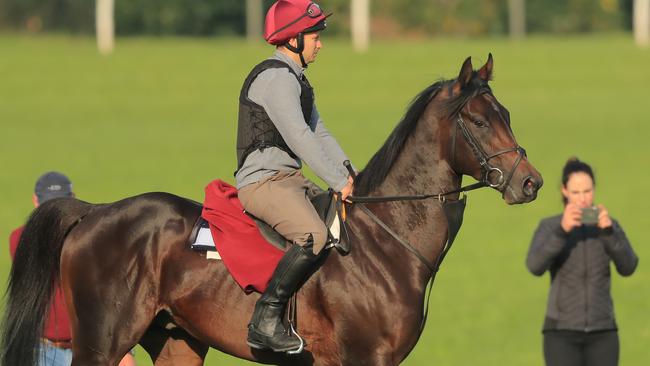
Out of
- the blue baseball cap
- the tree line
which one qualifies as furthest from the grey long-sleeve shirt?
the tree line

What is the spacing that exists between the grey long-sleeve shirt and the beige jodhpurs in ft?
0.19

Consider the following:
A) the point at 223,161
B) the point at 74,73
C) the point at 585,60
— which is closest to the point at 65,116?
the point at 74,73

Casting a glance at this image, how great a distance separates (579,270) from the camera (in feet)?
27.0

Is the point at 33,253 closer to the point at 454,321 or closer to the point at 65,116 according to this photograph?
the point at 454,321

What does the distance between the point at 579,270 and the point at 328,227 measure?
7.09ft

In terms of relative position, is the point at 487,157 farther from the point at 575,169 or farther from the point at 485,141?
the point at 575,169

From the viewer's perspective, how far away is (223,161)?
24875mm

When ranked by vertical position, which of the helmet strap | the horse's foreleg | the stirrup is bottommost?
the horse's foreleg

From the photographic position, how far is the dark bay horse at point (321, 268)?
6.66m

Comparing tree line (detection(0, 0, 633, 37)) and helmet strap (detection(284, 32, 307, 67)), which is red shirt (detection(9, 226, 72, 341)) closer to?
helmet strap (detection(284, 32, 307, 67))

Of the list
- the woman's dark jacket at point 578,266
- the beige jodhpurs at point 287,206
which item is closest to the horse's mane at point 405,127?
the beige jodhpurs at point 287,206

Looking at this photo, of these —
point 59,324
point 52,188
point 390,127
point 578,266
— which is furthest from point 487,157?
point 390,127

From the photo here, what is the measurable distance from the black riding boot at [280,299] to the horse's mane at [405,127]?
0.53 meters

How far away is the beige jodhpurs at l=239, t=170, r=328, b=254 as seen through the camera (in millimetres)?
6676
